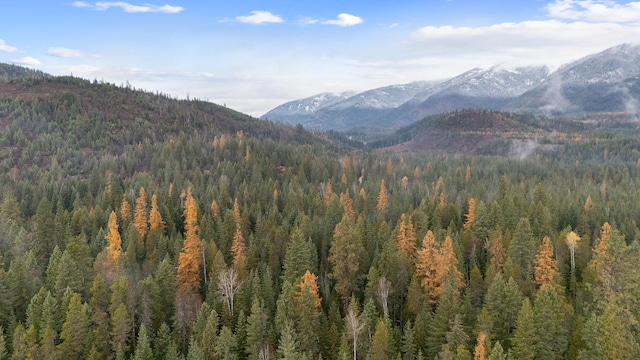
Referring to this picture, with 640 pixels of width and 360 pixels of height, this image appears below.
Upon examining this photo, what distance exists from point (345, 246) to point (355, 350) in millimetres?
21057

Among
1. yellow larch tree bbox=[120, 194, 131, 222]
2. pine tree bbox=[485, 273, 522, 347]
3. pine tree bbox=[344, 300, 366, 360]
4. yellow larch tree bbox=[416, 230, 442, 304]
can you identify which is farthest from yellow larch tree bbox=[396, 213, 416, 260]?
yellow larch tree bbox=[120, 194, 131, 222]

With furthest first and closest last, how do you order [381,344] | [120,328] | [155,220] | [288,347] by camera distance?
1. [155,220]
2. [120,328]
3. [288,347]
4. [381,344]

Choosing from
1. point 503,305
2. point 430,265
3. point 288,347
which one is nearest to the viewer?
point 288,347

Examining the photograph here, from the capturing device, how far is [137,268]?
3442 inches

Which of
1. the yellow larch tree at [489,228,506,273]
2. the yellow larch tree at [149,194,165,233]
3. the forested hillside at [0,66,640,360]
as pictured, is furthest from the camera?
the yellow larch tree at [149,194,165,233]

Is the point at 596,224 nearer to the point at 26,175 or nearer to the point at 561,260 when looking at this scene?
the point at 561,260

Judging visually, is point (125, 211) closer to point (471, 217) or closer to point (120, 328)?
point (120, 328)

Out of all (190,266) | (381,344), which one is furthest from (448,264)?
(190,266)

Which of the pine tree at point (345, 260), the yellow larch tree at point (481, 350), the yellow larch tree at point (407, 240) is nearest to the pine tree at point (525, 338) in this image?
the yellow larch tree at point (481, 350)

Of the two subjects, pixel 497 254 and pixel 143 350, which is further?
pixel 497 254

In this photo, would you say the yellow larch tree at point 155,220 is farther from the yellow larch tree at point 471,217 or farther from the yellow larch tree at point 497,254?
the yellow larch tree at point 497,254

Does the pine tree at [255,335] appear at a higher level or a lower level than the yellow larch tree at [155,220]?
lower

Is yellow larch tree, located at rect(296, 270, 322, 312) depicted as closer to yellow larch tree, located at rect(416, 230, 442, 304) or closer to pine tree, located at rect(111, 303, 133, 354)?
yellow larch tree, located at rect(416, 230, 442, 304)

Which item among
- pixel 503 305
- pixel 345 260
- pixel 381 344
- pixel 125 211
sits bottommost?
pixel 381 344
